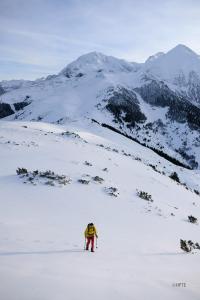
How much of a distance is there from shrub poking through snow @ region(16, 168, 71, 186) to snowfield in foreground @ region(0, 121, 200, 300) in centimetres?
13

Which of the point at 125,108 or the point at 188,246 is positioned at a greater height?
the point at 125,108

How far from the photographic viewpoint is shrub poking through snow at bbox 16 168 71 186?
27.6 meters

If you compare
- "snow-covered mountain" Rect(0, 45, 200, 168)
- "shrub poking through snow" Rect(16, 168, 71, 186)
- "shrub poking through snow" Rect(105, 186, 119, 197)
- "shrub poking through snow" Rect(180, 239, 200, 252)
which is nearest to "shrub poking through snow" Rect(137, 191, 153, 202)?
"shrub poking through snow" Rect(105, 186, 119, 197)

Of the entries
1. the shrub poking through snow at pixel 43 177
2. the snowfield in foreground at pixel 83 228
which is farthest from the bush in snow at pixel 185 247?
the shrub poking through snow at pixel 43 177

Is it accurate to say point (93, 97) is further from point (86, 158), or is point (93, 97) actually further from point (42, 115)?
point (86, 158)

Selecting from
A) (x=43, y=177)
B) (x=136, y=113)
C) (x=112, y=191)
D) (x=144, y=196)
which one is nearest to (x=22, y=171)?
(x=43, y=177)

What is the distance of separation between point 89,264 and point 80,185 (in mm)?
14390

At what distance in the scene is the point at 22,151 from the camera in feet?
121

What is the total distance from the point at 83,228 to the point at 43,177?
340 inches

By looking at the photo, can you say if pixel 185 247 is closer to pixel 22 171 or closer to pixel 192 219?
pixel 192 219

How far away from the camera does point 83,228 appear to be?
2067cm

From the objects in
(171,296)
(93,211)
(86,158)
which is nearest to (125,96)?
(86,158)

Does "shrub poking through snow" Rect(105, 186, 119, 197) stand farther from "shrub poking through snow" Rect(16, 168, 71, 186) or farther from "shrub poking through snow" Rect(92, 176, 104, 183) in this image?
"shrub poking through snow" Rect(16, 168, 71, 186)

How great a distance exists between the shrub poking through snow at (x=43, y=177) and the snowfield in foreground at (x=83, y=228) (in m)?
0.13
